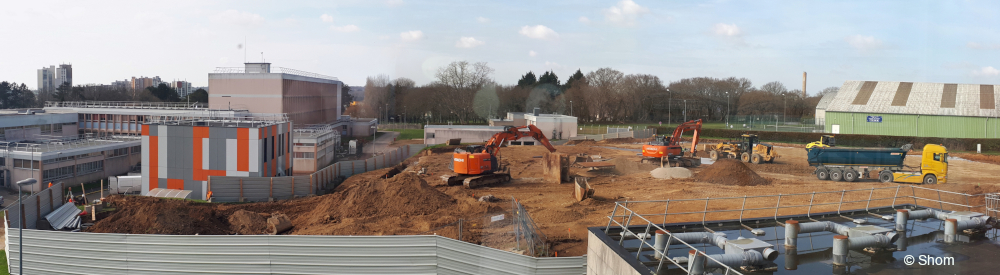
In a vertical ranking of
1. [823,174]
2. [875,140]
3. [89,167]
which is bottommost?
[89,167]

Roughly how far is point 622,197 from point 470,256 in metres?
13.9

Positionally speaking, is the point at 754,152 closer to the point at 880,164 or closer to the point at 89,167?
the point at 880,164

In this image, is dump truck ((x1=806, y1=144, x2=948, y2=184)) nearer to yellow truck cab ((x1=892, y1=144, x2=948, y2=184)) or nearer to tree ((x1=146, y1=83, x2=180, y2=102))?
yellow truck cab ((x1=892, y1=144, x2=948, y2=184))

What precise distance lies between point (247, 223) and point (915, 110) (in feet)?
188

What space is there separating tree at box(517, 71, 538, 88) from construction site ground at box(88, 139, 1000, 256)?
7203 cm

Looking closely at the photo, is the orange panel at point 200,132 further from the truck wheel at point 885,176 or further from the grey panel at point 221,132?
the truck wheel at point 885,176

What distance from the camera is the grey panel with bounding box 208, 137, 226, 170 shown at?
29.5 metres

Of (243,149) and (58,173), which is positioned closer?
(243,149)

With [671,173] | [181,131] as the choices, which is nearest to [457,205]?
[671,173]

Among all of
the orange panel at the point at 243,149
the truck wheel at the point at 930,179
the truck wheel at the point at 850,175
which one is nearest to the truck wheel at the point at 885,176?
the truck wheel at the point at 850,175

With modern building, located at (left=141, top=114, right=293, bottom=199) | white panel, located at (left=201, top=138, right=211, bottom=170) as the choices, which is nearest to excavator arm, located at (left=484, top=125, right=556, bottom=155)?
modern building, located at (left=141, top=114, right=293, bottom=199)

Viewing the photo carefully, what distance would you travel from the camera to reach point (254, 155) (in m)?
29.4

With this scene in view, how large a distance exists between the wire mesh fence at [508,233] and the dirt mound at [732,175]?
15224 mm

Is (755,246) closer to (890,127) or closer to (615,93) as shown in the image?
(890,127)
